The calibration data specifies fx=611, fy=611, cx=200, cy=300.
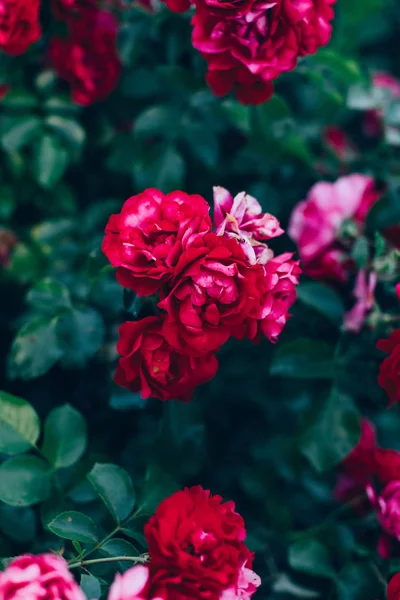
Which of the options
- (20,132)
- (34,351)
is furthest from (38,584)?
(20,132)

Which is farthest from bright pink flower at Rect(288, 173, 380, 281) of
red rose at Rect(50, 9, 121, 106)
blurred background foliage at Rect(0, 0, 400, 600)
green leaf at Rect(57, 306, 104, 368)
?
red rose at Rect(50, 9, 121, 106)

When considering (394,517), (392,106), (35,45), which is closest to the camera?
(394,517)

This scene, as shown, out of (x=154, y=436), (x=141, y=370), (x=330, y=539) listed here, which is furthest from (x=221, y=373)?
(x=141, y=370)

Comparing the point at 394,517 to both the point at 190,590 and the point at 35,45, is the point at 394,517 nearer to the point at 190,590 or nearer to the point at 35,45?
the point at 190,590

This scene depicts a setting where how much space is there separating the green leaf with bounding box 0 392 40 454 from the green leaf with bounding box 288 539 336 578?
46cm

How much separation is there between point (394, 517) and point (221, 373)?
1.57 feet

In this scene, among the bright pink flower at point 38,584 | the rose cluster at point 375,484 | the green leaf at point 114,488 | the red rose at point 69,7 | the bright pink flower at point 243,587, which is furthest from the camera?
the red rose at point 69,7

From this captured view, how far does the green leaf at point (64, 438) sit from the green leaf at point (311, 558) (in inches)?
15.5

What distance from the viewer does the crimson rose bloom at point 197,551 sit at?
68 cm

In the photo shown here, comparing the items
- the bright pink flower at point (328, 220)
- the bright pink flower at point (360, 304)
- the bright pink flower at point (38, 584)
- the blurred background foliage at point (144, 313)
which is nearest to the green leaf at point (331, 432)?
the blurred background foliage at point (144, 313)

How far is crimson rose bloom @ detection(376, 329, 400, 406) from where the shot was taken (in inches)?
32.0

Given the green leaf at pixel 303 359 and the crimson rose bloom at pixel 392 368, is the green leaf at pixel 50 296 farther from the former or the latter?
the crimson rose bloom at pixel 392 368

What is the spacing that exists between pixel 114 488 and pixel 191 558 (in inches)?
7.1

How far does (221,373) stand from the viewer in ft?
4.20
